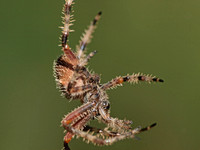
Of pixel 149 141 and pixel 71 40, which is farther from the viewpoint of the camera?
pixel 71 40

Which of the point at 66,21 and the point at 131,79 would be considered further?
the point at 66,21

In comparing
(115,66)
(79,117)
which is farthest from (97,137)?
(115,66)

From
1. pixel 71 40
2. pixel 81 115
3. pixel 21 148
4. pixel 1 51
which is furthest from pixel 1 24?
pixel 81 115

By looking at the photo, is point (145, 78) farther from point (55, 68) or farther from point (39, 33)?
point (39, 33)

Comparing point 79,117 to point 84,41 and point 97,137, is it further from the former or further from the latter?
point 84,41

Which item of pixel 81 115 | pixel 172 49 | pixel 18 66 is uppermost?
pixel 18 66

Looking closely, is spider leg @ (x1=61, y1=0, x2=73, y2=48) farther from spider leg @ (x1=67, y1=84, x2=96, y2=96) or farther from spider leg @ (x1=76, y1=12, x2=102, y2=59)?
spider leg @ (x1=67, y1=84, x2=96, y2=96)
